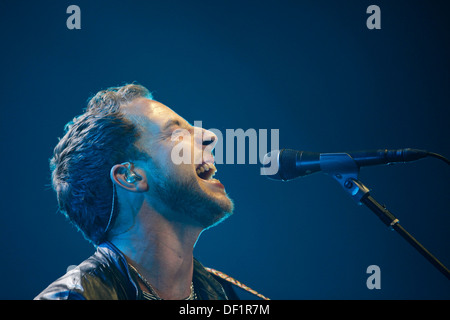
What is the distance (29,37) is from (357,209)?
3.10 meters

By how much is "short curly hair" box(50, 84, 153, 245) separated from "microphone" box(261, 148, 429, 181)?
68cm

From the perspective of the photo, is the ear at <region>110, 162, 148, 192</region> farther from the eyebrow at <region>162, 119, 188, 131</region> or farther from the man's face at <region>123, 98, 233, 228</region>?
the eyebrow at <region>162, 119, 188, 131</region>

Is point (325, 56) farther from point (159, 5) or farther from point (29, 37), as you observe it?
point (29, 37)

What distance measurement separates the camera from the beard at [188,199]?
1995 mm

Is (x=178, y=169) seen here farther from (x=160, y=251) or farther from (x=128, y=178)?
(x=160, y=251)

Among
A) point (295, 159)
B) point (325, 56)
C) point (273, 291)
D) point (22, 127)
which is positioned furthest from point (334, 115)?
point (22, 127)

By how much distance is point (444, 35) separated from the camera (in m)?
3.58

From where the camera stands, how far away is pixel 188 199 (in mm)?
2012

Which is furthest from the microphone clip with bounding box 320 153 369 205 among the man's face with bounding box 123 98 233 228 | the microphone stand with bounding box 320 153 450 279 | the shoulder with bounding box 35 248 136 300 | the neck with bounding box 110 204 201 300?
the shoulder with bounding box 35 248 136 300

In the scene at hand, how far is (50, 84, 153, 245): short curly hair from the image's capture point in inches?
80.2

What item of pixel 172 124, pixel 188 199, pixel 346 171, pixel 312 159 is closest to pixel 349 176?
pixel 346 171

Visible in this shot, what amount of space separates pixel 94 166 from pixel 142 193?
0.28 m

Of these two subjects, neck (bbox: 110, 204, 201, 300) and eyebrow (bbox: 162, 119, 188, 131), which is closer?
neck (bbox: 110, 204, 201, 300)
